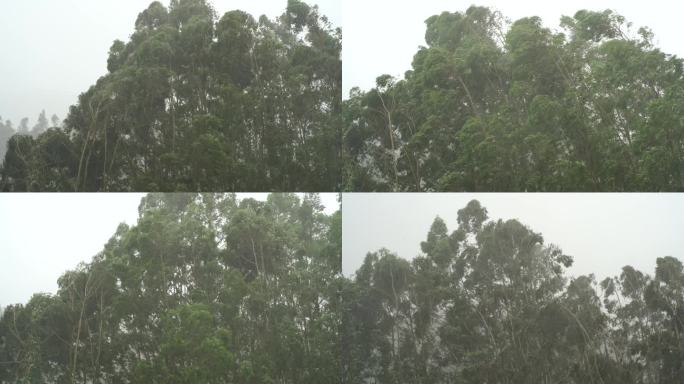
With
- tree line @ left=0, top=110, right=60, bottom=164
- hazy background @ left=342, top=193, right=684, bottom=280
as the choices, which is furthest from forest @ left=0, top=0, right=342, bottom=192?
hazy background @ left=342, top=193, right=684, bottom=280

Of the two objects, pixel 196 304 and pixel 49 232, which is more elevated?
pixel 49 232

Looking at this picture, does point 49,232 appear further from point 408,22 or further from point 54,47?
point 408,22

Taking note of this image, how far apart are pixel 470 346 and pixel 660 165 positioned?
1769 mm

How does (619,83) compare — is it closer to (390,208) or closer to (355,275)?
(390,208)

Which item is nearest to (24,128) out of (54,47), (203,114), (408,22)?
(54,47)

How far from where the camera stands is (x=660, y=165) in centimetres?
455

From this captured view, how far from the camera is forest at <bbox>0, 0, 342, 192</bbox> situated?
170 inches

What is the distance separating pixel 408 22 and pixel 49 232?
2743 millimetres

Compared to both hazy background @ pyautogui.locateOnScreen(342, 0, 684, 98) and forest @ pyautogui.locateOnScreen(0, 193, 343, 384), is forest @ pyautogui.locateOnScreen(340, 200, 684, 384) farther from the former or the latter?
hazy background @ pyautogui.locateOnScreen(342, 0, 684, 98)

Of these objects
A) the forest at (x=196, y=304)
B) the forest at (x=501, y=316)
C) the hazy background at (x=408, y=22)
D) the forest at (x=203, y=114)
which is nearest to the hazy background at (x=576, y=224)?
the forest at (x=501, y=316)

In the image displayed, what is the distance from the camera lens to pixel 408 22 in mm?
4668

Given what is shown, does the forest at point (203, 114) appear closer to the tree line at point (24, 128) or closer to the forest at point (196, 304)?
the tree line at point (24, 128)

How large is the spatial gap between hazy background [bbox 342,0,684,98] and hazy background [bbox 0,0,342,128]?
1.32m

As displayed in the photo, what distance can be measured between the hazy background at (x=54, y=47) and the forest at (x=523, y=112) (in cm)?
164
